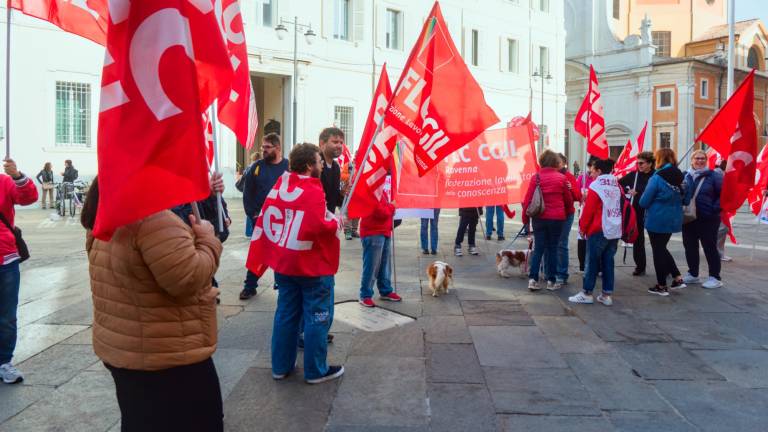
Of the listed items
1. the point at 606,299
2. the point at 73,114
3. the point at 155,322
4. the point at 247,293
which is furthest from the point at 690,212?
the point at 73,114

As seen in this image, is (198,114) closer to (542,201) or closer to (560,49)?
(542,201)

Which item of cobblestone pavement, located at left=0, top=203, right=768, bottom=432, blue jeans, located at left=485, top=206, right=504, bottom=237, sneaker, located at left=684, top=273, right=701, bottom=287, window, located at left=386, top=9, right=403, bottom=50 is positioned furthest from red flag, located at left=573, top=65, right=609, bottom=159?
window, located at left=386, top=9, right=403, bottom=50

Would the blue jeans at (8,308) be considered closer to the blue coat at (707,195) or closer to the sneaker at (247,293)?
the sneaker at (247,293)

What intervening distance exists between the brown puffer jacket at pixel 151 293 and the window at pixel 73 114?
2221 cm

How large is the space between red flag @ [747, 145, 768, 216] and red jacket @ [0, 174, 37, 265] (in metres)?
11.2

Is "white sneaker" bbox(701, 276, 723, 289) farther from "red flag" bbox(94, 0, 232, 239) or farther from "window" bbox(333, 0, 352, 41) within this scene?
"window" bbox(333, 0, 352, 41)

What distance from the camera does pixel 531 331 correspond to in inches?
247

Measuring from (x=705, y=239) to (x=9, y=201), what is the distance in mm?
7971

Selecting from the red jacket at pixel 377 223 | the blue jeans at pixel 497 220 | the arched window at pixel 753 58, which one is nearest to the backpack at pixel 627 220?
the red jacket at pixel 377 223

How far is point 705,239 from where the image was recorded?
866cm

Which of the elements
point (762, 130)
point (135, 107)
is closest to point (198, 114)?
point (135, 107)

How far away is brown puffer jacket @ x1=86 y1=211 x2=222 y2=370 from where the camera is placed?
2.59m

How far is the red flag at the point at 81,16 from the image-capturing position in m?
5.05

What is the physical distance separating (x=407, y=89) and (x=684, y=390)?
3422mm
